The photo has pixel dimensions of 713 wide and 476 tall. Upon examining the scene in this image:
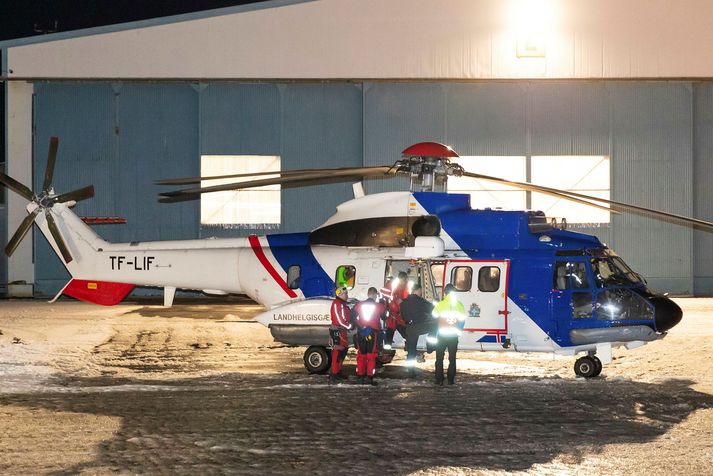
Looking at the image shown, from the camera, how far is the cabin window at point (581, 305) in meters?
13.6

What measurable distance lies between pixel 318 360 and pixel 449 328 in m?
2.34

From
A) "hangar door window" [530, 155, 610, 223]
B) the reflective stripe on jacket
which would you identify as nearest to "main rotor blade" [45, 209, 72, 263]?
the reflective stripe on jacket

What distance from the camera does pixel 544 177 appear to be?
1161 inches

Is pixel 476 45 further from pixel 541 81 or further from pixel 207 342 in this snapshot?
pixel 207 342

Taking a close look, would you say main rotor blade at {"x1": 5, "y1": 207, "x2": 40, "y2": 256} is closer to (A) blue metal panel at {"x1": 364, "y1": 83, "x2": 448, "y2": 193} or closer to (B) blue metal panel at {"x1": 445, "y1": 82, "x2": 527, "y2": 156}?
(A) blue metal panel at {"x1": 364, "y1": 83, "x2": 448, "y2": 193}

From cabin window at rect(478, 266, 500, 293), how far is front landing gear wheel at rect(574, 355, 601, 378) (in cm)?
168

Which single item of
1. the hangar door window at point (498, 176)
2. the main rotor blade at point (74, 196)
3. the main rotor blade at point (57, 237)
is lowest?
the main rotor blade at point (57, 237)

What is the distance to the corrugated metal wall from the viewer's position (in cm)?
2944

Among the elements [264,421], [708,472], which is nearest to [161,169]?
[264,421]

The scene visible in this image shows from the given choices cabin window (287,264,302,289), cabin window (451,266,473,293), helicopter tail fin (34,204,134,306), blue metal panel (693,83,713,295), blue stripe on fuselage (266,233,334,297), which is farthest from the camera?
blue metal panel (693,83,713,295)

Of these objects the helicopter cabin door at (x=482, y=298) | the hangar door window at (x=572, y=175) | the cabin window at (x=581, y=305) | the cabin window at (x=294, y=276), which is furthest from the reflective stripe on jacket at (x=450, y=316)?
the hangar door window at (x=572, y=175)

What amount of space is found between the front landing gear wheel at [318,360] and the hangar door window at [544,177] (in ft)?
51.6

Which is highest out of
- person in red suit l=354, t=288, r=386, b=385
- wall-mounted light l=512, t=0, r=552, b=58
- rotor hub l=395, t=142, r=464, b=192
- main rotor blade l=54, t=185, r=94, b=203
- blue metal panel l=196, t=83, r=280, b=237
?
wall-mounted light l=512, t=0, r=552, b=58

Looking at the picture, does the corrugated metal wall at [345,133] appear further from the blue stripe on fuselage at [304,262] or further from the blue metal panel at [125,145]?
the blue stripe on fuselage at [304,262]
